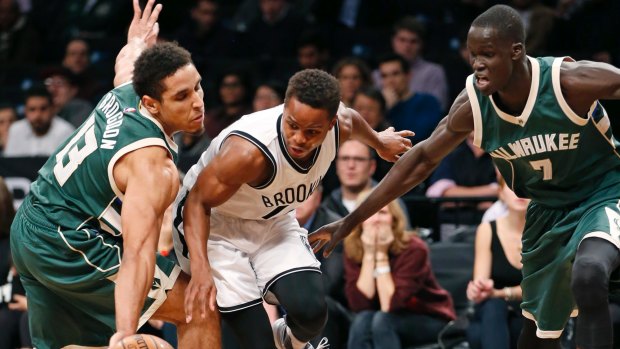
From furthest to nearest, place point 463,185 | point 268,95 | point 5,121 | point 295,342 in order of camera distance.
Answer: point 5,121 → point 268,95 → point 463,185 → point 295,342

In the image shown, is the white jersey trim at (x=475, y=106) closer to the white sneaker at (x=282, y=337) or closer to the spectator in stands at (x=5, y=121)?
the white sneaker at (x=282, y=337)

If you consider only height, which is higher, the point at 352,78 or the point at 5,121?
the point at 352,78

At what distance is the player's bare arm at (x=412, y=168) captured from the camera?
17.4ft

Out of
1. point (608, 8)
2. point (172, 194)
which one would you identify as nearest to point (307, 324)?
point (172, 194)

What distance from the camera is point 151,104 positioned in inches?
198

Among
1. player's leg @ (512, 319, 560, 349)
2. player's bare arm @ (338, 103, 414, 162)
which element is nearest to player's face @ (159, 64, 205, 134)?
player's bare arm @ (338, 103, 414, 162)

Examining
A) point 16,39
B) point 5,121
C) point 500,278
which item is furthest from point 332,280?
point 16,39

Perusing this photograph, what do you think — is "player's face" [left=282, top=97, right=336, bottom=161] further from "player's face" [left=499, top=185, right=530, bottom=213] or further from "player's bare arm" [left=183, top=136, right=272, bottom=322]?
"player's face" [left=499, top=185, right=530, bottom=213]

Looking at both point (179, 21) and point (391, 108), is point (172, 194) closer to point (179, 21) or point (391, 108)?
point (391, 108)

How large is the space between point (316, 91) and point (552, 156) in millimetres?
1087

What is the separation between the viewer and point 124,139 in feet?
16.0

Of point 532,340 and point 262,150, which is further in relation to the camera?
point 532,340

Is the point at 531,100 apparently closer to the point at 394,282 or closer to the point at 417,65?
the point at 394,282

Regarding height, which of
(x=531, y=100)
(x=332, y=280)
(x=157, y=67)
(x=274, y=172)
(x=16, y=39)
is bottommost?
(x=332, y=280)
